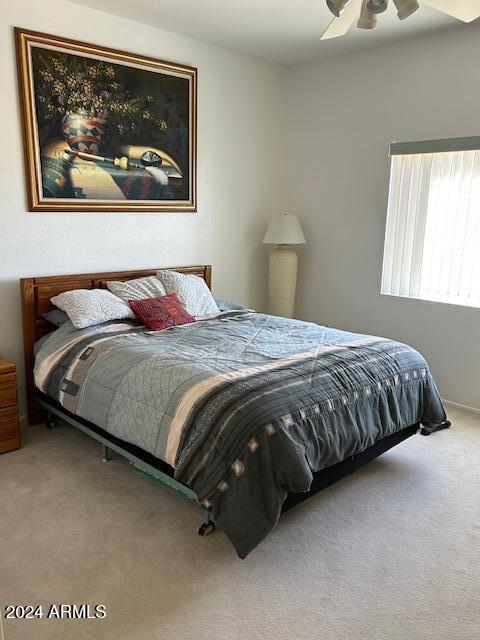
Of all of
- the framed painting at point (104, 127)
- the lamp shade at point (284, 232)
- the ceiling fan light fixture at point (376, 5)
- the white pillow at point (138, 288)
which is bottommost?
the white pillow at point (138, 288)

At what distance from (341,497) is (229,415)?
0.92 meters

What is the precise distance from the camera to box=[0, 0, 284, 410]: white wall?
3.27 metres

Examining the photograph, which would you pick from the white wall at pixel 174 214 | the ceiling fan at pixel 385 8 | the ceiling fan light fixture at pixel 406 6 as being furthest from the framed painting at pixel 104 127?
the ceiling fan light fixture at pixel 406 6

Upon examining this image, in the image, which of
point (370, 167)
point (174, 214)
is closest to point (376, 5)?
point (370, 167)

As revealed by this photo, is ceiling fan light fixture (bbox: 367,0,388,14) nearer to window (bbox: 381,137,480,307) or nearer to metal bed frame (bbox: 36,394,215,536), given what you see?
window (bbox: 381,137,480,307)

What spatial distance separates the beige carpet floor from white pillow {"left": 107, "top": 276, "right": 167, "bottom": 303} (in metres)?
1.15

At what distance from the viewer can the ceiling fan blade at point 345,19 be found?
2327 mm

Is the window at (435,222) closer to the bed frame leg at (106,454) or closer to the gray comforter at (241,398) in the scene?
the gray comforter at (241,398)

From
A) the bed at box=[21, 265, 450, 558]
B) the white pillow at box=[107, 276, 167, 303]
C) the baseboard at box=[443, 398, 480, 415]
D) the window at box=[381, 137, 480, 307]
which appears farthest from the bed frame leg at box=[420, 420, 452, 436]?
the white pillow at box=[107, 276, 167, 303]

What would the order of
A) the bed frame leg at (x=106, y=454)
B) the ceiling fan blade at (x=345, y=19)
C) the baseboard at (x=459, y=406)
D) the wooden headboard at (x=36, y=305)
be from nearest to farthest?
the ceiling fan blade at (x=345, y=19), the bed frame leg at (x=106, y=454), the wooden headboard at (x=36, y=305), the baseboard at (x=459, y=406)

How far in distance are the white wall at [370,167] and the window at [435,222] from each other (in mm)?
88

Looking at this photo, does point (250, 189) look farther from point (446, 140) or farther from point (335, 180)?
point (446, 140)

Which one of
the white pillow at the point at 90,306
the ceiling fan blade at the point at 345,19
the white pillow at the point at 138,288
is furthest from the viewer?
the white pillow at the point at 138,288

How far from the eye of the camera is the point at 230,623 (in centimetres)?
188
